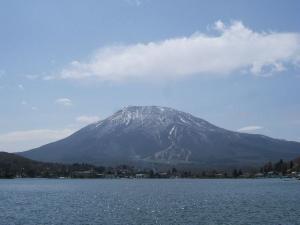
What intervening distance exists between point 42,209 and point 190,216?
20.5m

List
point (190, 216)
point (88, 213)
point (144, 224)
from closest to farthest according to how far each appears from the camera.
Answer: point (144, 224)
point (190, 216)
point (88, 213)

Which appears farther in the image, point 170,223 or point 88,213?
point 88,213

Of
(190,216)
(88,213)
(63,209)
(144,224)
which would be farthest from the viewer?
(63,209)

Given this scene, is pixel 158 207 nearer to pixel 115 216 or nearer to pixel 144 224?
pixel 115 216

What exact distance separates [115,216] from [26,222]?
10.1 meters

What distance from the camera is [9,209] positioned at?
218ft

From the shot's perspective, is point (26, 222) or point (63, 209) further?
point (63, 209)

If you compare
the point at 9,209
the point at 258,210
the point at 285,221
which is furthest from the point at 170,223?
the point at 9,209

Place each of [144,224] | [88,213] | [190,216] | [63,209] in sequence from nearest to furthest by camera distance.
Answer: [144,224] → [190,216] → [88,213] → [63,209]

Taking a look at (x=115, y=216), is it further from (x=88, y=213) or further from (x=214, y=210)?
(x=214, y=210)

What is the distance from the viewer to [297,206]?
67.1 metres

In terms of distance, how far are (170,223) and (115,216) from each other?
28.7 ft

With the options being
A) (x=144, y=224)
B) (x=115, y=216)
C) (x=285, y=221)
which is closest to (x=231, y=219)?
(x=285, y=221)

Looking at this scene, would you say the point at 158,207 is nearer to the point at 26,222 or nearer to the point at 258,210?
the point at 258,210
